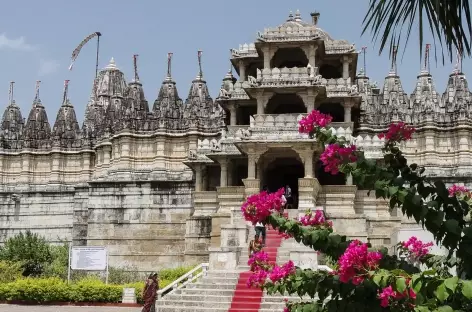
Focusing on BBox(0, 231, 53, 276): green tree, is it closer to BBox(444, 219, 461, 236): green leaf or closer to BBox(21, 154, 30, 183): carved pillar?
BBox(21, 154, 30, 183): carved pillar

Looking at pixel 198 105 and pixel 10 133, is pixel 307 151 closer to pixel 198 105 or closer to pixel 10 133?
pixel 198 105

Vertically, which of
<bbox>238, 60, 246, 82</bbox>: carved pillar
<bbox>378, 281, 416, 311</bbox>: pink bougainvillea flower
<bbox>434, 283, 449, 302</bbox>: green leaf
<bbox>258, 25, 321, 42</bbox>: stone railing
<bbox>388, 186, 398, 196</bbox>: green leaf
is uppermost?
<bbox>258, 25, 321, 42</bbox>: stone railing

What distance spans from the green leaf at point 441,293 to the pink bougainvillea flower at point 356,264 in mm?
743

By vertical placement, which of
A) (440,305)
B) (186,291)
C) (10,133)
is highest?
(10,133)

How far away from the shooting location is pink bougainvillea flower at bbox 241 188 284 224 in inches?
329

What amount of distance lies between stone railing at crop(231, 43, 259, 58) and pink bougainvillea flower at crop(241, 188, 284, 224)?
23.4 m

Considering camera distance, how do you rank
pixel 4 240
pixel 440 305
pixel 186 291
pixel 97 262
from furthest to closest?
pixel 4 240
pixel 97 262
pixel 186 291
pixel 440 305

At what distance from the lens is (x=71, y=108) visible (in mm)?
45812

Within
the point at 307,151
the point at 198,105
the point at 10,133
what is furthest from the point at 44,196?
the point at 307,151

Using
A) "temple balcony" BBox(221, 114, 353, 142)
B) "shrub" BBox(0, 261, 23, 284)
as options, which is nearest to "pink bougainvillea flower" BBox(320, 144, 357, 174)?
"temple balcony" BBox(221, 114, 353, 142)

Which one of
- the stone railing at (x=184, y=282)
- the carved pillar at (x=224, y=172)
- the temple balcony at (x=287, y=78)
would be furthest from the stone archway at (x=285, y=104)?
the stone railing at (x=184, y=282)

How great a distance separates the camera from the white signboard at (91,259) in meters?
26.2

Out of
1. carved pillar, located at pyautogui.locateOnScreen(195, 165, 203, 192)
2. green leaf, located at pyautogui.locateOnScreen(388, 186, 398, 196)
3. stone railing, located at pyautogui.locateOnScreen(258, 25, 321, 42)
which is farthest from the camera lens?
carved pillar, located at pyautogui.locateOnScreen(195, 165, 203, 192)

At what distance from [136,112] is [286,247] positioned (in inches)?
699
